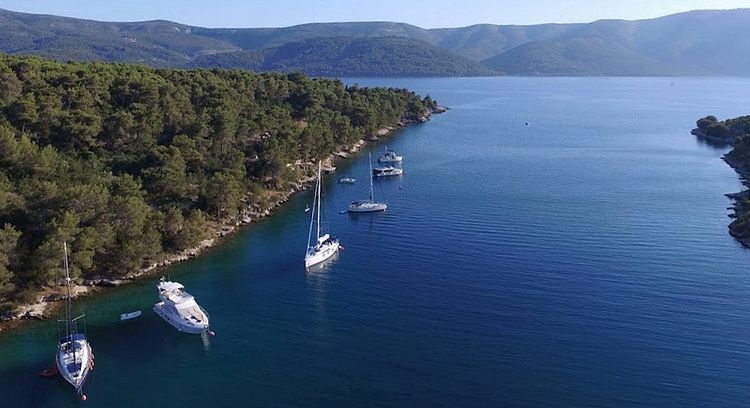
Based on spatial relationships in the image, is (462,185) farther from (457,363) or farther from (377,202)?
(457,363)

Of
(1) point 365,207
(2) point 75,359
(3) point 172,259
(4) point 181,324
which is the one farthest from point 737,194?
(2) point 75,359

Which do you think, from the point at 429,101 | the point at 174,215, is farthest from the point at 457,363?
the point at 429,101

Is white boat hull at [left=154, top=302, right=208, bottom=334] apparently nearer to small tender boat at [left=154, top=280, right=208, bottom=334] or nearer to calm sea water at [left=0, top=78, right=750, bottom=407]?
small tender boat at [left=154, top=280, right=208, bottom=334]

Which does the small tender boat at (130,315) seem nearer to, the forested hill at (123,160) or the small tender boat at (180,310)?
the small tender boat at (180,310)

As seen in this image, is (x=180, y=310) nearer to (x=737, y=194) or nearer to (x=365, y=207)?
(x=365, y=207)

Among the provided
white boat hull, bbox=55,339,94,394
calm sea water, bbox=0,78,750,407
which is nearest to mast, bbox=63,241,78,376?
white boat hull, bbox=55,339,94,394
